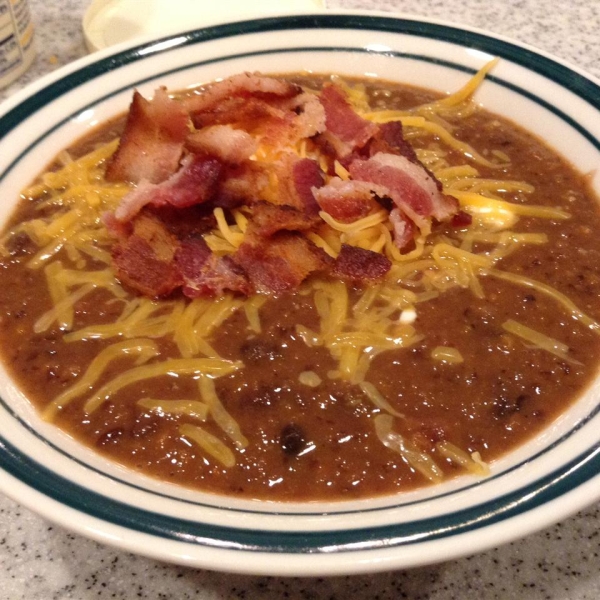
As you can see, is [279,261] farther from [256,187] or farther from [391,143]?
[391,143]

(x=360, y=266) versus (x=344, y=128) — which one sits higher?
(x=344, y=128)

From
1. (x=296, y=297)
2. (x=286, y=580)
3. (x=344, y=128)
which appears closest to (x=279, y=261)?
(x=296, y=297)

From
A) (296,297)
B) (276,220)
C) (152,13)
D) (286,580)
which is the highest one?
(152,13)

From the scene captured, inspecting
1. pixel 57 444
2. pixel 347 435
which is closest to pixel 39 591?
pixel 57 444

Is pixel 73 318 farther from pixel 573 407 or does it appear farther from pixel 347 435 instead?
pixel 573 407

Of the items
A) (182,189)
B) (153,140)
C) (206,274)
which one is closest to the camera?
(206,274)

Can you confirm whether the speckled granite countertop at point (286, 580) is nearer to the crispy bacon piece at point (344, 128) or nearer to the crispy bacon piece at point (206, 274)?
the crispy bacon piece at point (206, 274)

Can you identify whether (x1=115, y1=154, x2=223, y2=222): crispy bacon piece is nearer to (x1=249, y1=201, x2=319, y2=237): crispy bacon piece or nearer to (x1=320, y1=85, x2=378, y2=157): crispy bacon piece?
(x1=249, y1=201, x2=319, y2=237): crispy bacon piece
